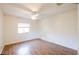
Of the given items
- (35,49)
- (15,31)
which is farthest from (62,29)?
(15,31)

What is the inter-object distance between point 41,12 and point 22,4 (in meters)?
0.32

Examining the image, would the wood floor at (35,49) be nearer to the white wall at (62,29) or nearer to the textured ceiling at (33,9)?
the white wall at (62,29)

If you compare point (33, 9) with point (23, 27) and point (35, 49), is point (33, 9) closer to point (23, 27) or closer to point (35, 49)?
point (23, 27)

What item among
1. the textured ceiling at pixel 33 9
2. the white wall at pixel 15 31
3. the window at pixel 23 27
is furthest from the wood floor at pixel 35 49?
the textured ceiling at pixel 33 9

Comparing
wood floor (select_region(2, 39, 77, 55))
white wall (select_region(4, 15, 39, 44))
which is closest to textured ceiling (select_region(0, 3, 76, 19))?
white wall (select_region(4, 15, 39, 44))

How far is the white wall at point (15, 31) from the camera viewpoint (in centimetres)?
160

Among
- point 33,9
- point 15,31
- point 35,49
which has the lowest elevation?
point 35,49

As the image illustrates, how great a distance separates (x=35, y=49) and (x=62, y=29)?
527 millimetres

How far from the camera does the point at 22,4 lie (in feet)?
5.16

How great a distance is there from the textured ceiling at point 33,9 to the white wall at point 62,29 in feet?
0.25

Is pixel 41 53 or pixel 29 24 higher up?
pixel 29 24

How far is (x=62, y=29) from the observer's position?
5.39ft
